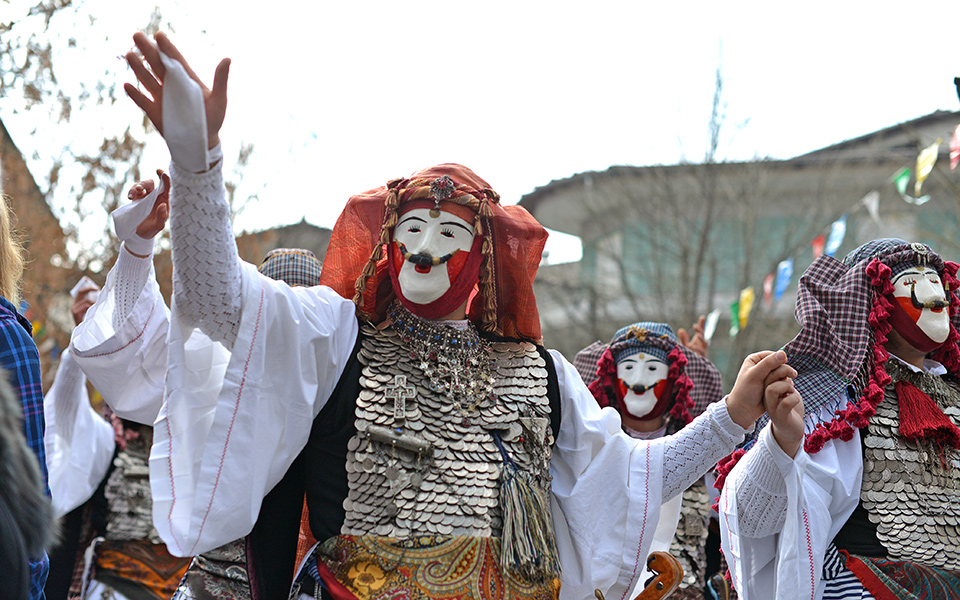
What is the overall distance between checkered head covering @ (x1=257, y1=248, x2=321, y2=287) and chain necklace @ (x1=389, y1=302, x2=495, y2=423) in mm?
1642

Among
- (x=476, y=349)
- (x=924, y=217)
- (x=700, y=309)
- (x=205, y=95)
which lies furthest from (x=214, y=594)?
(x=924, y=217)

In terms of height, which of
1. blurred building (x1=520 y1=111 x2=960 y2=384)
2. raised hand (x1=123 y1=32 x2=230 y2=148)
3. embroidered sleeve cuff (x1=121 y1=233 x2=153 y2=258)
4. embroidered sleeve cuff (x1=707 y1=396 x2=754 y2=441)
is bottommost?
embroidered sleeve cuff (x1=707 y1=396 x2=754 y2=441)

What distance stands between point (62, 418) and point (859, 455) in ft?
A: 11.8


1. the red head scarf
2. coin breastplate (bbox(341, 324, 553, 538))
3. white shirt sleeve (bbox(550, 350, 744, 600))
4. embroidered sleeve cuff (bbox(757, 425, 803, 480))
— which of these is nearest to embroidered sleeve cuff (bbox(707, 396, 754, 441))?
white shirt sleeve (bbox(550, 350, 744, 600))

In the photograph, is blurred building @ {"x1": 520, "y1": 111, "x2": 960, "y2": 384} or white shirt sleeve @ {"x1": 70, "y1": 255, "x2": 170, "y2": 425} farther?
blurred building @ {"x1": 520, "y1": 111, "x2": 960, "y2": 384}

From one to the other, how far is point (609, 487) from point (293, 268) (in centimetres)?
224

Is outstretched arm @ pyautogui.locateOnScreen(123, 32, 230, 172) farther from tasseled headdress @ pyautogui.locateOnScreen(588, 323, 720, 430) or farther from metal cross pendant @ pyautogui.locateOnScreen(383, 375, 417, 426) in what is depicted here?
tasseled headdress @ pyautogui.locateOnScreen(588, 323, 720, 430)

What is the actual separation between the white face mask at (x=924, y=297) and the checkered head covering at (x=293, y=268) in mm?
2599

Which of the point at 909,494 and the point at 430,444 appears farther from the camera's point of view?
the point at 909,494

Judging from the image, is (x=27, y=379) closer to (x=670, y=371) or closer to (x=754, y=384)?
(x=754, y=384)

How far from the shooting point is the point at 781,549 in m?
3.47

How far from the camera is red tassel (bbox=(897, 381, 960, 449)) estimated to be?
3691 mm

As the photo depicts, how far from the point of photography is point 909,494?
142 inches

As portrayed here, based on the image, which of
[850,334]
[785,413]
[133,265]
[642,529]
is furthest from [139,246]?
[850,334]
